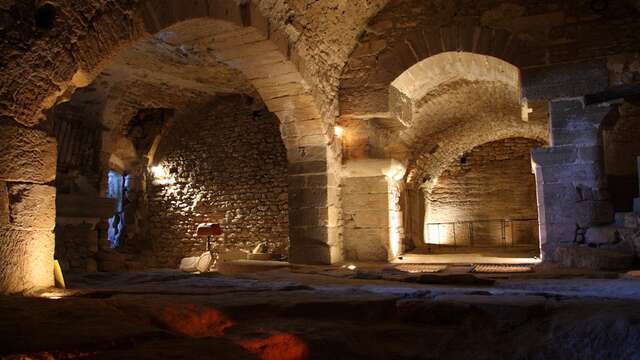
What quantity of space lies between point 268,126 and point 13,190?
25.8 ft

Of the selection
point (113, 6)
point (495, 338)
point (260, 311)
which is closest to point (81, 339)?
point (260, 311)

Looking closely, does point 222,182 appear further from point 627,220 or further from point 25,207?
point 627,220

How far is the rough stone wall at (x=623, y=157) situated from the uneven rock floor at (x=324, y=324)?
596 centimetres

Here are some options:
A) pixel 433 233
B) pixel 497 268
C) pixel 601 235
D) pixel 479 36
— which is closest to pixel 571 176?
pixel 601 235

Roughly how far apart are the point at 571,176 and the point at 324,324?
14.6 ft

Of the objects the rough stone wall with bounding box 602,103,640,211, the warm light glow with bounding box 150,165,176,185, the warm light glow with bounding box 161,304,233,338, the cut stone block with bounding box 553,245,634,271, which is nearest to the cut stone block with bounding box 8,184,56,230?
the warm light glow with bounding box 161,304,233,338

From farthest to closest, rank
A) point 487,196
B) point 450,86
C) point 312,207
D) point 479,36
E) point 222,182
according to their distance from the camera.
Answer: point 487,196, point 222,182, point 450,86, point 312,207, point 479,36

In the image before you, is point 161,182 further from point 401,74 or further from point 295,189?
point 401,74

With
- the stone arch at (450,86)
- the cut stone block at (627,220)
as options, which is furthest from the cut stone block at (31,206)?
the cut stone block at (627,220)

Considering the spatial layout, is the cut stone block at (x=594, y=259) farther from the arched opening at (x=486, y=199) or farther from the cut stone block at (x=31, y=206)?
the arched opening at (x=486, y=199)

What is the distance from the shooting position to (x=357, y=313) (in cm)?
344

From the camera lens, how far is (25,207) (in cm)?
370

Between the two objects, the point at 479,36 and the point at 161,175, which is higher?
the point at 479,36

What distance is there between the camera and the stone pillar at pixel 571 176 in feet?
20.3
